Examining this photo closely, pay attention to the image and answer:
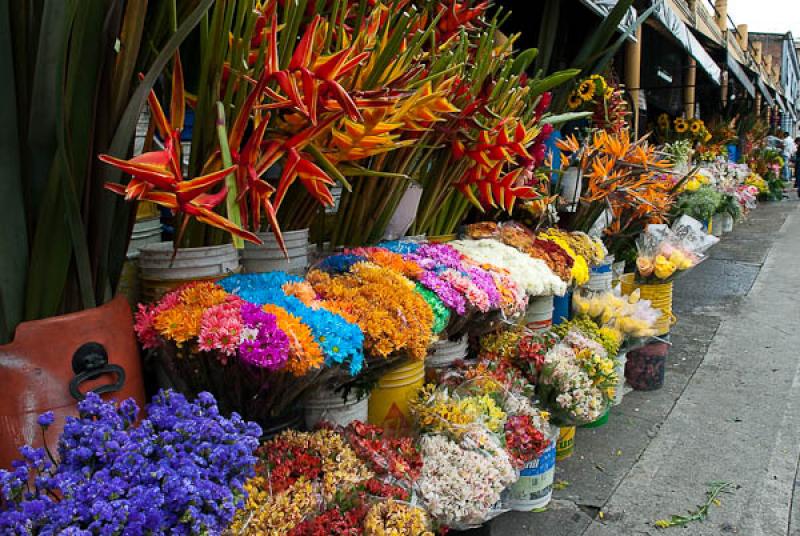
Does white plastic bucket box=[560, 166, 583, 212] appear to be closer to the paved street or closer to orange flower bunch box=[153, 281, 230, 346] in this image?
Result: the paved street

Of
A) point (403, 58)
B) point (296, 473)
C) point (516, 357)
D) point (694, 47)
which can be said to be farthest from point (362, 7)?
point (694, 47)

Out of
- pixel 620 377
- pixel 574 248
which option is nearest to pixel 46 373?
pixel 574 248

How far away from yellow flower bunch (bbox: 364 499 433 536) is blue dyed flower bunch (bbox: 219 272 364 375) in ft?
1.08

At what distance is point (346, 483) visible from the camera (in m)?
1.65

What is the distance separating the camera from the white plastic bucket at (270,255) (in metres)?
2.09

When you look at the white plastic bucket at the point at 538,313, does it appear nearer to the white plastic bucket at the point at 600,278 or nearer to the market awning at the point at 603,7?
the white plastic bucket at the point at 600,278

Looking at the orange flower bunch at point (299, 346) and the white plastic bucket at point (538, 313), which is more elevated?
the orange flower bunch at point (299, 346)

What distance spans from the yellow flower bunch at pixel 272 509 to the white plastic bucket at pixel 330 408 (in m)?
0.46

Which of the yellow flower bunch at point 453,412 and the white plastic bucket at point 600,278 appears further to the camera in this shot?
the white plastic bucket at point 600,278

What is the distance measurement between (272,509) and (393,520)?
0.94 ft

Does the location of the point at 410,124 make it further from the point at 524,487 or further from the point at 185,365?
the point at 524,487

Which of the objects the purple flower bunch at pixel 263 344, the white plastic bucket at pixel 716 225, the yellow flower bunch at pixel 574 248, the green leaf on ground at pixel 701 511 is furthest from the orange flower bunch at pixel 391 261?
the white plastic bucket at pixel 716 225

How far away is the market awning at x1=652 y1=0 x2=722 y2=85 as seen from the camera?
583 cm

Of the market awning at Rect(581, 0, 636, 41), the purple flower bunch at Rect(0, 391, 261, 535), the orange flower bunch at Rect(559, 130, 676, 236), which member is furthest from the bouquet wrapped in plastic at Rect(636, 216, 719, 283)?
the purple flower bunch at Rect(0, 391, 261, 535)
